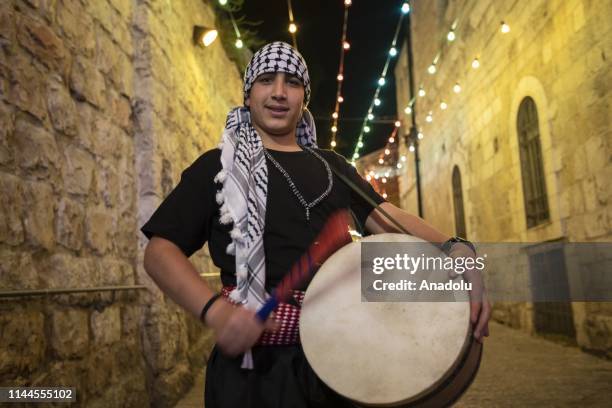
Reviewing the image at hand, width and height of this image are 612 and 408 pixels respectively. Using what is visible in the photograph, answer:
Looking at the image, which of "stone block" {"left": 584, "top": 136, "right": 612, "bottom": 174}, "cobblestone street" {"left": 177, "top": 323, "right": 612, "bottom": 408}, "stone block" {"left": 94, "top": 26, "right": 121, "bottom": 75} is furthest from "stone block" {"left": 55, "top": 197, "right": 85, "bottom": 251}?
"stone block" {"left": 584, "top": 136, "right": 612, "bottom": 174}

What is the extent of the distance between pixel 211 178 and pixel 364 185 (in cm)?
50

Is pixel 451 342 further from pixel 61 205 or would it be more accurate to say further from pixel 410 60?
pixel 410 60

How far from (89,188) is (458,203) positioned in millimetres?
8897

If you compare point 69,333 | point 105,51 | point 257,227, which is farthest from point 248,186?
point 105,51

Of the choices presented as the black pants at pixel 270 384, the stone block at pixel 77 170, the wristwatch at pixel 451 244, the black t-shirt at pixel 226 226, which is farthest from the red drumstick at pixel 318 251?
the stone block at pixel 77 170

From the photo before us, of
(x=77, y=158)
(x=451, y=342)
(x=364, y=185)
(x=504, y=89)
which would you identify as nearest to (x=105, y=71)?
(x=77, y=158)

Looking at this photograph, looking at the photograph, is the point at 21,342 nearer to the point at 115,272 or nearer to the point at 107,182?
the point at 115,272

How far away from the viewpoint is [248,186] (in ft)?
4.50

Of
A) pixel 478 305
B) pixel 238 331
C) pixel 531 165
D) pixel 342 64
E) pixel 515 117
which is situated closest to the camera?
pixel 238 331

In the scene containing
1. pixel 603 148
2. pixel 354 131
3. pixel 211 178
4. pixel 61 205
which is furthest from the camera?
pixel 354 131

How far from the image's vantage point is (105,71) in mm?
3008

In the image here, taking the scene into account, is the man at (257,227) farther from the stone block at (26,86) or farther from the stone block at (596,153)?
Result: the stone block at (596,153)

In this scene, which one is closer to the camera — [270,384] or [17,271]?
[270,384]

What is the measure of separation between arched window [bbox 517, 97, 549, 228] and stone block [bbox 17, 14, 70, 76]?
211 inches
